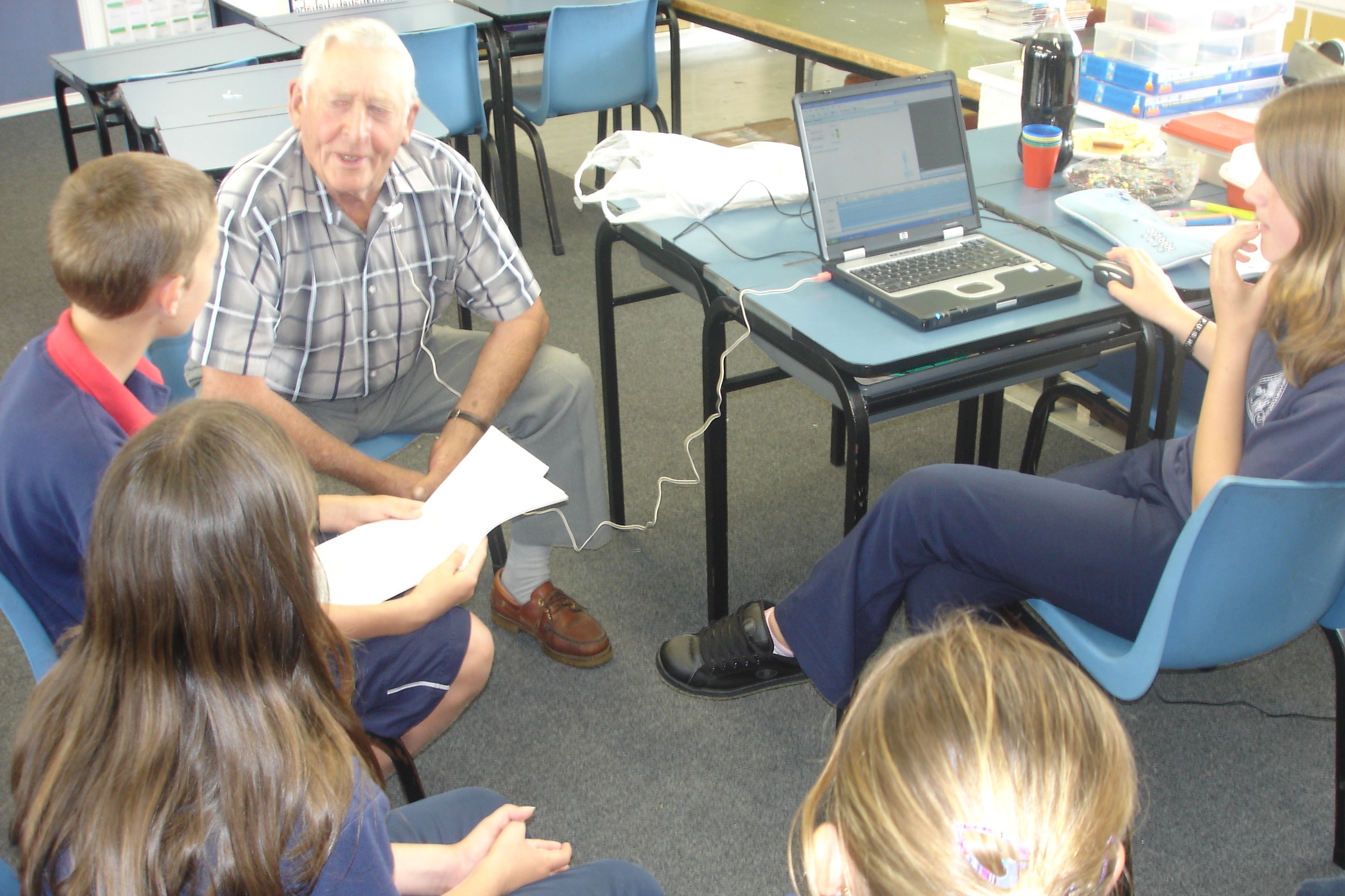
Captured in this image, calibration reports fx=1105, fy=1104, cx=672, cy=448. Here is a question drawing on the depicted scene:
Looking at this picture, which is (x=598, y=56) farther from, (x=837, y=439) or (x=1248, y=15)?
(x=1248, y=15)

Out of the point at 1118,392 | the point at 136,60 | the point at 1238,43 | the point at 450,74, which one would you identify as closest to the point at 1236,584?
the point at 1118,392

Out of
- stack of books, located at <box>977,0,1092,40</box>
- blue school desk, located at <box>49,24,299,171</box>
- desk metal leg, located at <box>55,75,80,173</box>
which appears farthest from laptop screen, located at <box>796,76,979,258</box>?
desk metal leg, located at <box>55,75,80,173</box>

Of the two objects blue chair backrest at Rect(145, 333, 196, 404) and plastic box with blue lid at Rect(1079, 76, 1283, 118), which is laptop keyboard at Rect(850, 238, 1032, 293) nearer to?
plastic box with blue lid at Rect(1079, 76, 1283, 118)

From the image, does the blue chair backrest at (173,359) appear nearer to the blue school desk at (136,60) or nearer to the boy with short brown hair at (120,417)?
the boy with short brown hair at (120,417)

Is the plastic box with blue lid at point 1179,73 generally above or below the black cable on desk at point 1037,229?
above

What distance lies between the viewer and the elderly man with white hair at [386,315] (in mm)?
1781

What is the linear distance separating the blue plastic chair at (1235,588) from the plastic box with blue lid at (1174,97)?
1311 mm

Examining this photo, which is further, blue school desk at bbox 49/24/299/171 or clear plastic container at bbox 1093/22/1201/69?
blue school desk at bbox 49/24/299/171

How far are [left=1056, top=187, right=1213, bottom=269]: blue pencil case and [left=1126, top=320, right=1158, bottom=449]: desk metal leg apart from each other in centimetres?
14

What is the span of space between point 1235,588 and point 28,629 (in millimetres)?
1346

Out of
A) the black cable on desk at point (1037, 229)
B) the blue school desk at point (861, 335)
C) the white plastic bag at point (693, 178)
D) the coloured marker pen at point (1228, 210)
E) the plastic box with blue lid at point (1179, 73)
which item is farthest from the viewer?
the plastic box with blue lid at point (1179, 73)

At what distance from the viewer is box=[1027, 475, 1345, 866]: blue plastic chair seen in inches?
46.9

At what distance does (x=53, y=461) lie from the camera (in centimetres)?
119

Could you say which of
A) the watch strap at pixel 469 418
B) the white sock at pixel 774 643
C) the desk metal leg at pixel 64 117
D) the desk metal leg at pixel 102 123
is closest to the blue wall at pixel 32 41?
the desk metal leg at pixel 64 117
